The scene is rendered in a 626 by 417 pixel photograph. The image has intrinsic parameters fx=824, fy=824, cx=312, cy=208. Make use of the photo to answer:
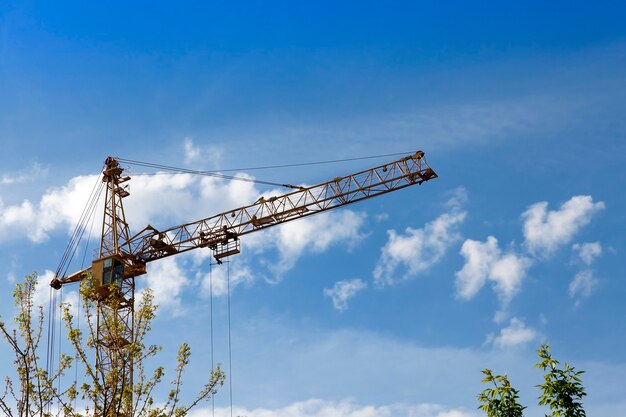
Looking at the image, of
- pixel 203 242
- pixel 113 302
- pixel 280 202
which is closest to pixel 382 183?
pixel 280 202

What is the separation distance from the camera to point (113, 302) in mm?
28219

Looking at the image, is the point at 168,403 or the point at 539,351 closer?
the point at 539,351

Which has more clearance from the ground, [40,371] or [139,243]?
[139,243]

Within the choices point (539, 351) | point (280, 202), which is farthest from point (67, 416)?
point (280, 202)

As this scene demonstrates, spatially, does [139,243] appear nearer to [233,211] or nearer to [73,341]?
[233,211]

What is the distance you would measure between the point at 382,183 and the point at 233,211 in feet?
47.9

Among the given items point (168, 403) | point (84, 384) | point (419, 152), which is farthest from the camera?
point (419, 152)

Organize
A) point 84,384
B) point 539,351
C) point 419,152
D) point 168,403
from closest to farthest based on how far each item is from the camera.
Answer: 1. point 539,351
2. point 84,384
3. point 168,403
4. point 419,152

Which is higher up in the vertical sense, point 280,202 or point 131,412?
point 280,202

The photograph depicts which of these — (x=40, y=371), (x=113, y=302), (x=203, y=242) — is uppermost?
(x=203, y=242)

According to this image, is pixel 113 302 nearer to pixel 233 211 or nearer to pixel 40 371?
pixel 40 371

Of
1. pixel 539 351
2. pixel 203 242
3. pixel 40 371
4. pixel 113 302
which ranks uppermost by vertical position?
pixel 203 242

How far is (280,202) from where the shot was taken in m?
77.8

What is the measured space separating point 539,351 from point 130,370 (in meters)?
13.2
